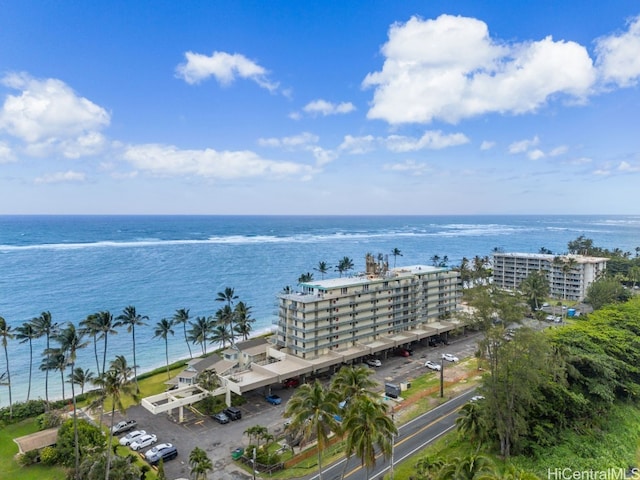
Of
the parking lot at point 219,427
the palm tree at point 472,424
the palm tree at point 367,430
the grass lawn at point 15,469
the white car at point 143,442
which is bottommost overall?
the grass lawn at point 15,469

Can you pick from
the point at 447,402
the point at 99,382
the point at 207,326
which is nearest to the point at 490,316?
the point at 447,402

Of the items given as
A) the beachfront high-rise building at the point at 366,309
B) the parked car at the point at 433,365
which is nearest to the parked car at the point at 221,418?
the beachfront high-rise building at the point at 366,309

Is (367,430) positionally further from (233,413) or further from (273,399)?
(273,399)

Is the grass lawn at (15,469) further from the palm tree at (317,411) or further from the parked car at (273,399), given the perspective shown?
the palm tree at (317,411)

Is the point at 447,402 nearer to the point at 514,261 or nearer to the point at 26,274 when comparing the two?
the point at 514,261

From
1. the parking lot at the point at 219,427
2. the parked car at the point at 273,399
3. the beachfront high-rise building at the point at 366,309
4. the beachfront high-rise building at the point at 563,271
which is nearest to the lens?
the parking lot at the point at 219,427
